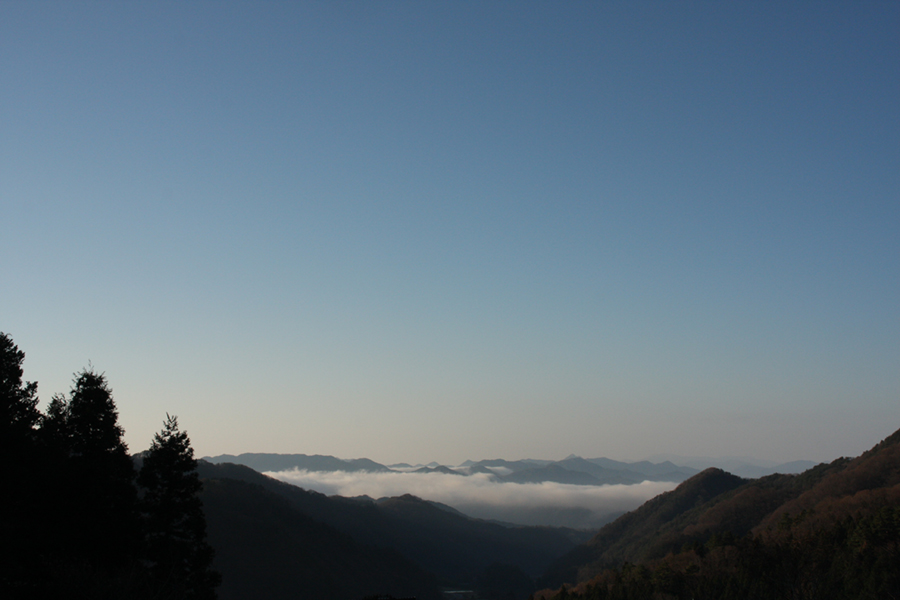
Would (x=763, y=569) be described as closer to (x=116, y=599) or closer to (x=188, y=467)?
(x=188, y=467)

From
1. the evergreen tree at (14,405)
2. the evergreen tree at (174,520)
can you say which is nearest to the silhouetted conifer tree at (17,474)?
the evergreen tree at (14,405)

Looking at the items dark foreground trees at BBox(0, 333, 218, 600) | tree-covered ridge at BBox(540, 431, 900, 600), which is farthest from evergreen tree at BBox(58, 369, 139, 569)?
tree-covered ridge at BBox(540, 431, 900, 600)

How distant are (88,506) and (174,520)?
4659 mm

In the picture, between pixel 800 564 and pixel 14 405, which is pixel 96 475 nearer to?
pixel 14 405

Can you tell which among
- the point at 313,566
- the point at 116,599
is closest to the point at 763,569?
the point at 116,599

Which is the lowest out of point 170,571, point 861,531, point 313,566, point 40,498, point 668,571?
point 313,566

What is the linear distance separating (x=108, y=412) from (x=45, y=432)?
3.24 m

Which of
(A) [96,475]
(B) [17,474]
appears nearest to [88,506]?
(A) [96,475]

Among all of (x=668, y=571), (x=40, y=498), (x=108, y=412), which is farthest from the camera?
(x=668, y=571)

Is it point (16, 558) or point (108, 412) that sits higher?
point (108, 412)

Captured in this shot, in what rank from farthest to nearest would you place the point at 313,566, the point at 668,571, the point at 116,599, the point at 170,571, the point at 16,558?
the point at 313,566 < the point at 668,571 < the point at 170,571 < the point at 16,558 < the point at 116,599

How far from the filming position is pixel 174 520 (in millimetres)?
Result: 33000

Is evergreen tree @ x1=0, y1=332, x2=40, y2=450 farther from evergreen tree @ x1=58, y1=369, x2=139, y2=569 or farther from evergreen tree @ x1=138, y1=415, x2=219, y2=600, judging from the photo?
evergreen tree @ x1=138, y1=415, x2=219, y2=600

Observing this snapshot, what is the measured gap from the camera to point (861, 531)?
99.5 metres
